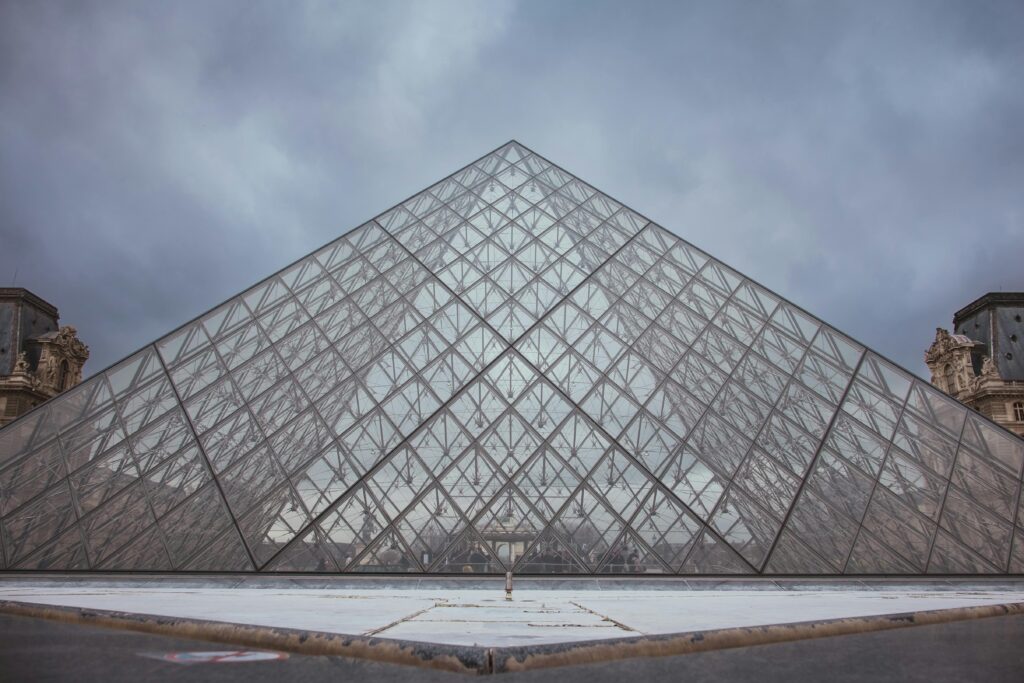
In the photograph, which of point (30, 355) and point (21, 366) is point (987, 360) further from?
point (30, 355)

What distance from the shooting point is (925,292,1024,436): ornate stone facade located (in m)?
37.8

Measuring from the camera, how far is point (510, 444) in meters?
9.59

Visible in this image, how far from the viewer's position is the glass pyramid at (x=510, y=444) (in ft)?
27.1

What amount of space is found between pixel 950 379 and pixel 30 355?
200 feet

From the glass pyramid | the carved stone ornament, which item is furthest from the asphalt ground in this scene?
the carved stone ornament

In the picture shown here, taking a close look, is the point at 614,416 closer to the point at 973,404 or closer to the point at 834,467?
the point at 834,467

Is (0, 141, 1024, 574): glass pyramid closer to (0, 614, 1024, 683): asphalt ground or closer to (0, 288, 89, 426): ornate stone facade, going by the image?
(0, 614, 1024, 683): asphalt ground

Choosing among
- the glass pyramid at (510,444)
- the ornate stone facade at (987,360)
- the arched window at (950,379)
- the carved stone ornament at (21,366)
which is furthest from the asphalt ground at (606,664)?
the arched window at (950,379)

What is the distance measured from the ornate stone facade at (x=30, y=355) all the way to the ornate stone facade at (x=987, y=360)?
185ft

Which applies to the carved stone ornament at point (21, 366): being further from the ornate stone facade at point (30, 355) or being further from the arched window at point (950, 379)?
the arched window at point (950, 379)

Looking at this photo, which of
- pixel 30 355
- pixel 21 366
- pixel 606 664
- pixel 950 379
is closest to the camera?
pixel 606 664

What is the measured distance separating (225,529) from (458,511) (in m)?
3.22

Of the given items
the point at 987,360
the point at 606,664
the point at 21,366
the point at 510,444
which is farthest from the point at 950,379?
the point at 21,366

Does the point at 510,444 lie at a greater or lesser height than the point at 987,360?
lesser
